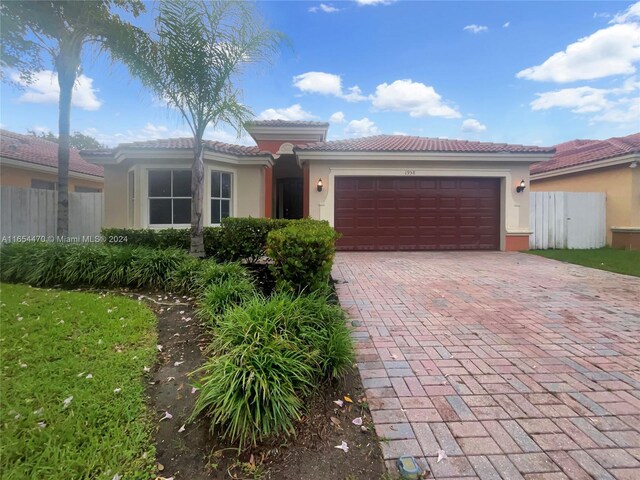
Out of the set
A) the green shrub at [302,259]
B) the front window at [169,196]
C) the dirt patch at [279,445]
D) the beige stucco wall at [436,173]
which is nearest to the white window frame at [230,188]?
the front window at [169,196]

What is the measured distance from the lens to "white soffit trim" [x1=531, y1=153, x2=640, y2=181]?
11508 mm

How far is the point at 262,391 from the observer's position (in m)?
2.40

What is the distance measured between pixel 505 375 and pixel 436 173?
937 centimetres

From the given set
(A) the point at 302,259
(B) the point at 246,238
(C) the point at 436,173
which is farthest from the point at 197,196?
(C) the point at 436,173

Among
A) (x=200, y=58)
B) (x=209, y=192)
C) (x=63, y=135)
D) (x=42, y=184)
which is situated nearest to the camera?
(x=200, y=58)

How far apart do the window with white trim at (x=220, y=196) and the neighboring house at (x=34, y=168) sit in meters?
8.57

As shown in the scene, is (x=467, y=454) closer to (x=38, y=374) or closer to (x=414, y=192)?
(x=38, y=374)

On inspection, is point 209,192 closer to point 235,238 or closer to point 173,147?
point 173,147

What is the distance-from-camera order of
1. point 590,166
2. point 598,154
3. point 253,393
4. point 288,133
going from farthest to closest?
point 288,133
point 598,154
point 590,166
point 253,393

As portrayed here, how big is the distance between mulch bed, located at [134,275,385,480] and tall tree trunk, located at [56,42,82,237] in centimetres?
930

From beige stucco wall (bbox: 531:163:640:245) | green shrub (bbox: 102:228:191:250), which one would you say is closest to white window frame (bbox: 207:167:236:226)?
green shrub (bbox: 102:228:191:250)

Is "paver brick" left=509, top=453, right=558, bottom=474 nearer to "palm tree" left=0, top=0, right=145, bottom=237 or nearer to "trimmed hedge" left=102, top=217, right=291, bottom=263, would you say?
"trimmed hedge" left=102, top=217, right=291, bottom=263

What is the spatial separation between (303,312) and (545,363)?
2636 millimetres

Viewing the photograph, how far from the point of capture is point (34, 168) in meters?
13.1
